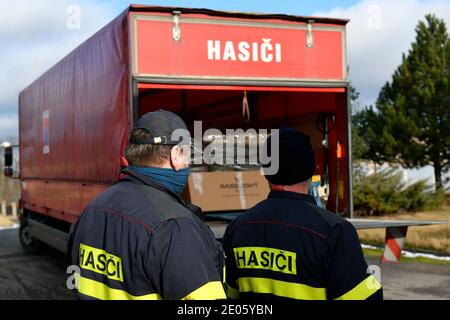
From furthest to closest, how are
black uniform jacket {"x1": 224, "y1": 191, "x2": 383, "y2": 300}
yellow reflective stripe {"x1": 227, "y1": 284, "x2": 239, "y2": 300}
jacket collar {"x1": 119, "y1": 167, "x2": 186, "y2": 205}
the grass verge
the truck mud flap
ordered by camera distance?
the grass verge
the truck mud flap
yellow reflective stripe {"x1": 227, "y1": 284, "x2": 239, "y2": 300}
black uniform jacket {"x1": 224, "y1": 191, "x2": 383, "y2": 300}
jacket collar {"x1": 119, "y1": 167, "x2": 186, "y2": 205}

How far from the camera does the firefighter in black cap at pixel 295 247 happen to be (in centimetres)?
232

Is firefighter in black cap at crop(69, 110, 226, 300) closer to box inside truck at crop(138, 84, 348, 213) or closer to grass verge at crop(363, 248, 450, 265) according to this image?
box inside truck at crop(138, 84, 348, 213)

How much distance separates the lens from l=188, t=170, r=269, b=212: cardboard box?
6.92 m

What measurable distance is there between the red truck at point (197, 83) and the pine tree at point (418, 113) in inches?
600

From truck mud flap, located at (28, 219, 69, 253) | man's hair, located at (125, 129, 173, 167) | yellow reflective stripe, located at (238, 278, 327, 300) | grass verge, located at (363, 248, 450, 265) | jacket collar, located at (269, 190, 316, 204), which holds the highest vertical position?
man's hair, located at (125, 129, 173, 167)

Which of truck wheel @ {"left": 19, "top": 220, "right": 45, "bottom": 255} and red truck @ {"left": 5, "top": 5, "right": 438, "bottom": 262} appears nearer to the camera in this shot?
red truck @ {"left": 5, "top": 5, "right": 438, "bottom": 262}

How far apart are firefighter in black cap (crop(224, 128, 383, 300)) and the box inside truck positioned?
3599mm

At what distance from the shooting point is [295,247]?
2381 mm

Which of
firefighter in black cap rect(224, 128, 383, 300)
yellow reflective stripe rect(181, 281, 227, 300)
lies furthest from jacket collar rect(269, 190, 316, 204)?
yellow reflective stripe rect(181, 281, 227, 300)

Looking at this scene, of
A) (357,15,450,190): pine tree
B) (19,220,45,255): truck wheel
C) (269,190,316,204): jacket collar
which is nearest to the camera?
(269,190,316,204): jacket collar

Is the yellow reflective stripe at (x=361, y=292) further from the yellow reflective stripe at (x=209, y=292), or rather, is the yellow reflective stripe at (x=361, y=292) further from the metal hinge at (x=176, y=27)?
the metal hinge at (x=176, y=27)

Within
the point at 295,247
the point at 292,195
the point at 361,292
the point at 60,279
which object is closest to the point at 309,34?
the point at 292,195

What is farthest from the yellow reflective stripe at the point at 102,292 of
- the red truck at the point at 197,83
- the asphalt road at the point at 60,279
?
the asphalt road at the point at 60,279
